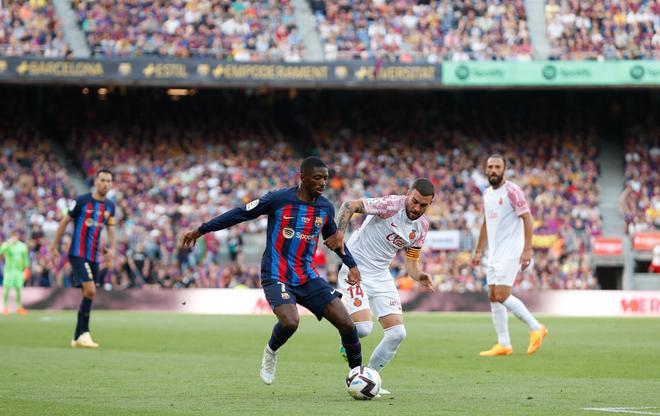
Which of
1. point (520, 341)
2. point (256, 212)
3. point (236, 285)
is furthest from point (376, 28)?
point (256, 212)

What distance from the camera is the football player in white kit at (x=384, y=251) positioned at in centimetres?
1091

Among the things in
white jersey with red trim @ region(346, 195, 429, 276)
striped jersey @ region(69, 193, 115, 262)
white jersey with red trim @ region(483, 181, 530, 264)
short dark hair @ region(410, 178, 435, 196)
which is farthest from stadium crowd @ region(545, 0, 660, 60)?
short dark hair @ region(410, 178, 435, 196)

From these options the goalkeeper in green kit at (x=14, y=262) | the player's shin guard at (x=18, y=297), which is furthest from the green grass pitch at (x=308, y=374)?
the player's shin guard at (x=18, y=297)

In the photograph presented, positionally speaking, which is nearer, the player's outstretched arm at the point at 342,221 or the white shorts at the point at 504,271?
the player's outstretched arm at the point at 342,221

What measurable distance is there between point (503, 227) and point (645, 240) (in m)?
22.4

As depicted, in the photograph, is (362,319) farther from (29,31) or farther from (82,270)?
(29,31)

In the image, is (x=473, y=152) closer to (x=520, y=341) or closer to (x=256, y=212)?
(x=520, y=341)

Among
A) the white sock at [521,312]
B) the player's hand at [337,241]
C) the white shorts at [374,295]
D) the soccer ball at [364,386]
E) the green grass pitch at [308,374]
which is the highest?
the player's hand at [337,241]

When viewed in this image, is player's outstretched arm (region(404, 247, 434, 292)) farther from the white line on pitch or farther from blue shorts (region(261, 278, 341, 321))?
the white line on pitch

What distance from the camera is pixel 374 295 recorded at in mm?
11461

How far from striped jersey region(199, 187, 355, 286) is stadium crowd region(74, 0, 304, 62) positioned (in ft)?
101

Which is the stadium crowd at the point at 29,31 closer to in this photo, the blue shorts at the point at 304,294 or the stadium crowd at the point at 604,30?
the stadium crowd at the point at 604,30

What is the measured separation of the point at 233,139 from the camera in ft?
141

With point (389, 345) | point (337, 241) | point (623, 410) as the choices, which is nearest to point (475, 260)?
point (389, 345)
